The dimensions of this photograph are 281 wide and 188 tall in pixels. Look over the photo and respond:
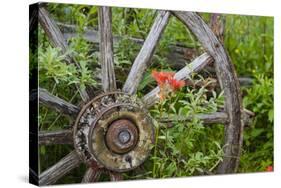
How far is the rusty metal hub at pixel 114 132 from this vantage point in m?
4.98

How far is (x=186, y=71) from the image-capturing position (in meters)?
5.33

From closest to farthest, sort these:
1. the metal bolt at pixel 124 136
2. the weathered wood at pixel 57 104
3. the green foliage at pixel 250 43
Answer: the weathered wood at pixel 57 104 → the metal bolt at pixel 124 136 → the green foliage at pixel 250 43

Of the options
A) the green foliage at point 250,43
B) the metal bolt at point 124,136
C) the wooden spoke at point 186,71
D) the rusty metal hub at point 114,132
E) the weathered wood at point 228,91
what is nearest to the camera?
the rusty metal hub at point 114,132

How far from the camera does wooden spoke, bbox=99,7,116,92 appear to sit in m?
5.05

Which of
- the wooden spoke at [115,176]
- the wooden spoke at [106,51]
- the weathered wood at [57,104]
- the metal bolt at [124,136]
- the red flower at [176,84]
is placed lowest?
the wooden spoke at [115,176]

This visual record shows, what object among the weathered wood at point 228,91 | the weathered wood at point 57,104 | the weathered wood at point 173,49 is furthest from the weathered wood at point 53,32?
the weathered wood at point 228,91

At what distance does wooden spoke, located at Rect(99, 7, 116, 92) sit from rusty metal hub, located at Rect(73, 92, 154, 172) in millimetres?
79

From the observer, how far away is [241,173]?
5.59 metres

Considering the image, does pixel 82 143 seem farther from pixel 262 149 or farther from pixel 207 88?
pixel 262 149

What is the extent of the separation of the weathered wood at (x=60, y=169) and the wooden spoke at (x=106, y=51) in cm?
49

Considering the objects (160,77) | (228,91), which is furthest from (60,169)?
(228,91)

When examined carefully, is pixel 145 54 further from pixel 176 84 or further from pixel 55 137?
pixel 55 137

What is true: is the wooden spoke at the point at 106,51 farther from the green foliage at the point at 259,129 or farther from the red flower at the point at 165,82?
the green foliage at the point at 259,129

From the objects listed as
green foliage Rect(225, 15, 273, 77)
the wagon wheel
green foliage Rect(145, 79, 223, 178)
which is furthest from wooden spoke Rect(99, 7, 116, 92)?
green foliage Rect(225, 15, 273, 77)
